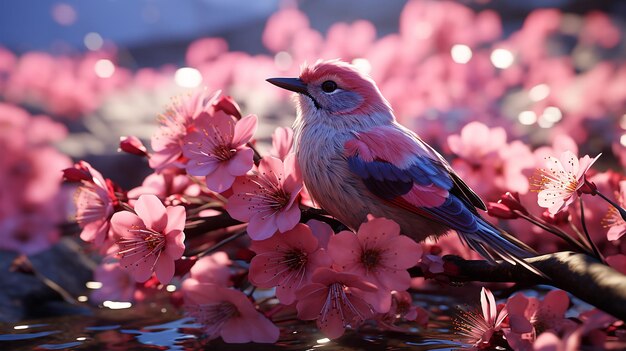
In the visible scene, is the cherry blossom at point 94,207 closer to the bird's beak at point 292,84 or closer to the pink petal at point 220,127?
the pink petal at point 220,127

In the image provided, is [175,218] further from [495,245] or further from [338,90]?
[495,245]

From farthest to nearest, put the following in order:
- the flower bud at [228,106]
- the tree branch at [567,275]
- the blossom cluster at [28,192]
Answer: the blossom cluster at [28,192], the flower bud at [228,106], the tree branch at [567,275]

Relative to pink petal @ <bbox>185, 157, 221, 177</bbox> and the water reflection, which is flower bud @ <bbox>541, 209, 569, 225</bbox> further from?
pink petal @ <bbox>185, 157, 221, 177</bbox>

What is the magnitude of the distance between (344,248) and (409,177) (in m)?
0.17

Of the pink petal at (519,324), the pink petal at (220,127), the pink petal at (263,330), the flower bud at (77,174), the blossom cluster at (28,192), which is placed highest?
the blossom cluster at (28,192)

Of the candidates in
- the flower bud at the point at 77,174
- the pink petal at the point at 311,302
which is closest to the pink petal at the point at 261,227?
the pink petal at the point at 311,302

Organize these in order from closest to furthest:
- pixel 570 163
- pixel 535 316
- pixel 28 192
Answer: pixel 570 163, pixel 535 316, pixel 28 192

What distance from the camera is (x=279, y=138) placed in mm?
1406

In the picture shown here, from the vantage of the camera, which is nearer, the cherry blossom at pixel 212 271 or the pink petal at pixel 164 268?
the pink petal at pixel 164 268

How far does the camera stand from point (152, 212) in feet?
4.04

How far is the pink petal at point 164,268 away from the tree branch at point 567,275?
39 cm

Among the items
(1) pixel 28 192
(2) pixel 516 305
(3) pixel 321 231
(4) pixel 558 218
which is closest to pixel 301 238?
(3) pixel 321 231

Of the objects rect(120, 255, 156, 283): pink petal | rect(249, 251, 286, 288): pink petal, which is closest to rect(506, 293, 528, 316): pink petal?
rect(249, 251, 286, 288): pink petal

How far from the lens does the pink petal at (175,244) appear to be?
1204 millimetres
